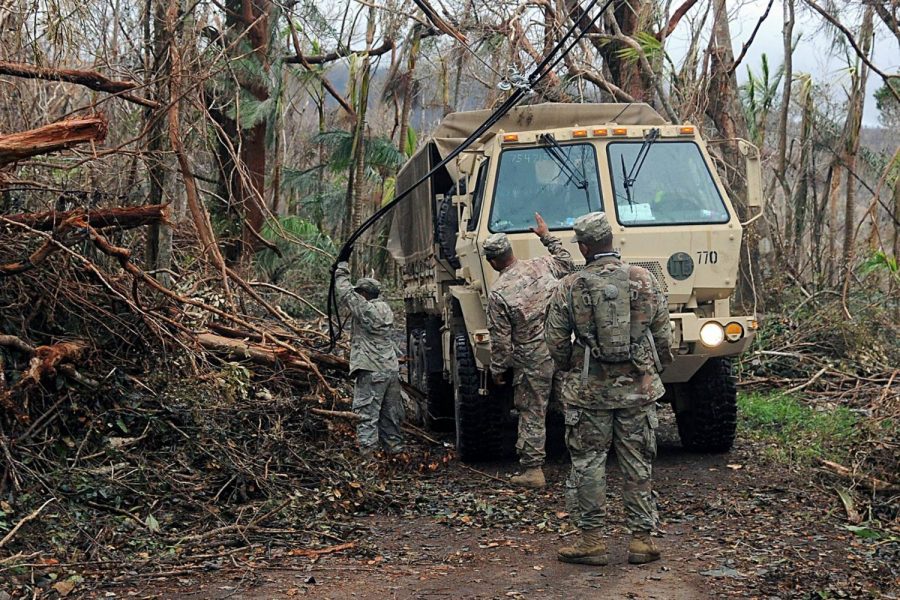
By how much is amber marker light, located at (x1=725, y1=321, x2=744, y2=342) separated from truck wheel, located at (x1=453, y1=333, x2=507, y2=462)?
5.99ft

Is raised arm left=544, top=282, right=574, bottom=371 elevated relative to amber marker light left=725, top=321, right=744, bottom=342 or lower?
elevated

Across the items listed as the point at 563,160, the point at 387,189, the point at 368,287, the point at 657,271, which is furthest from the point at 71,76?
the point at 387,189

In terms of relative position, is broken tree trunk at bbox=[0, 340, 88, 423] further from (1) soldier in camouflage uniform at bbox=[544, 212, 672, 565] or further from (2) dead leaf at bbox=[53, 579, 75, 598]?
(1) soldier in camouflage uniform at bbox=[544, 212, 672, 565]

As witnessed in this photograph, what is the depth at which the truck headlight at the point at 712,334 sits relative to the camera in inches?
297

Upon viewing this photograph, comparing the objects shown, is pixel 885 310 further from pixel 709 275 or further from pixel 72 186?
pixel 72 186

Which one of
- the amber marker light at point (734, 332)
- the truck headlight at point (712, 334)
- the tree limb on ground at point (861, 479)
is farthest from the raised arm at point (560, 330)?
the tree limb on ground at point (861, 479)

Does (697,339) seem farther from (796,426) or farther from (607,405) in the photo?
(796,426)

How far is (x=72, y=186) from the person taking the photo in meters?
8.09

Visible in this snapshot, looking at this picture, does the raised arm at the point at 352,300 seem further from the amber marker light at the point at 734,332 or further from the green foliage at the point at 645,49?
the green foliage at the point at 645,49

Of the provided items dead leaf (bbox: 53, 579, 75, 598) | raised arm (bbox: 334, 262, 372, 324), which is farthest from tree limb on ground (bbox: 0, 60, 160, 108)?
dead leaf (bbox: 53, 579, 75, 598)

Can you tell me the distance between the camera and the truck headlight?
7.54 m

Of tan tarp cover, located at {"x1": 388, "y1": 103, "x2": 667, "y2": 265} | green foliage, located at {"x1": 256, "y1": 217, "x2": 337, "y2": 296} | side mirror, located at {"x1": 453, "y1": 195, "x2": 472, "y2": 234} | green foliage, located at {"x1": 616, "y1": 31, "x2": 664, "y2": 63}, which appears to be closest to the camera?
side mirror, located at {"x1": 453, "y1": 195, "x2": 472, "y2": 234}

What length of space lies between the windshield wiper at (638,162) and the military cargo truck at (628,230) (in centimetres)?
1

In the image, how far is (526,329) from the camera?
7.61 metres
